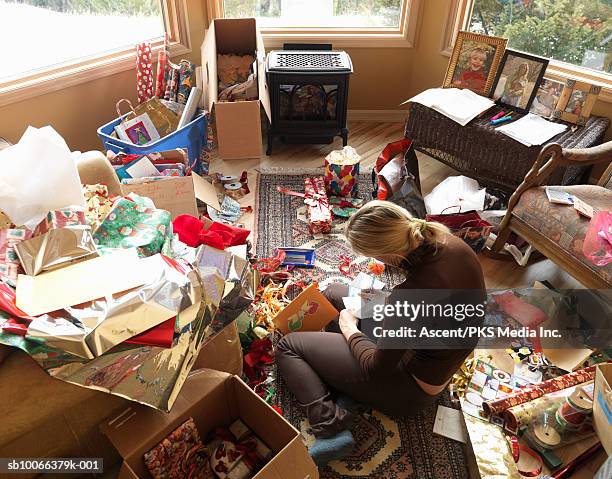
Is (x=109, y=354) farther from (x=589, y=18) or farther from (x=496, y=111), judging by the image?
(x=589, y=18)

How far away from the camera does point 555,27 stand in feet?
8.95

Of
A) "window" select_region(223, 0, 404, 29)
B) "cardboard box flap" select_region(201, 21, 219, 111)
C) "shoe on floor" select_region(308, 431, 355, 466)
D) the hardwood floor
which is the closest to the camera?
"shoe on floor" select_region(308, 431, 355, 466)

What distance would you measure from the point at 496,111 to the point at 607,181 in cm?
76

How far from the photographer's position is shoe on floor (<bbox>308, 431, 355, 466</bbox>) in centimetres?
148

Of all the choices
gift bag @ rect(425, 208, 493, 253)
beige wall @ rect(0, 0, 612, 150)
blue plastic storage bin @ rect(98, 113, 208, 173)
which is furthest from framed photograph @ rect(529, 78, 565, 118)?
blue plastic storage bin @ rect(98, 113, 208, 173)

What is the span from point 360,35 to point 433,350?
251 cm

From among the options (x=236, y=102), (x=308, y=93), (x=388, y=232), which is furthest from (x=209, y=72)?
(x=388, y=232)

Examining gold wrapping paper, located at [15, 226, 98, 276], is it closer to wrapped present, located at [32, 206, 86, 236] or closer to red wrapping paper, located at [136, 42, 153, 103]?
wrapped present, located at [32, 206, 86, 236]

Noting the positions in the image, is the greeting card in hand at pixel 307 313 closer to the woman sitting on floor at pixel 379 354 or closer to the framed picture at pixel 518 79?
the woman sitting on floor at pixel 379 354

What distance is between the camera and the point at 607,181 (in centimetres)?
216

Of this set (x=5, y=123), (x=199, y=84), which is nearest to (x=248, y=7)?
(x=199, y=84)

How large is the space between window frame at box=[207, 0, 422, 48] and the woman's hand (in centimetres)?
218

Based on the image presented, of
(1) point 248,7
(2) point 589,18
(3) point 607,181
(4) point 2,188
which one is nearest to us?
(4) point 2,188
